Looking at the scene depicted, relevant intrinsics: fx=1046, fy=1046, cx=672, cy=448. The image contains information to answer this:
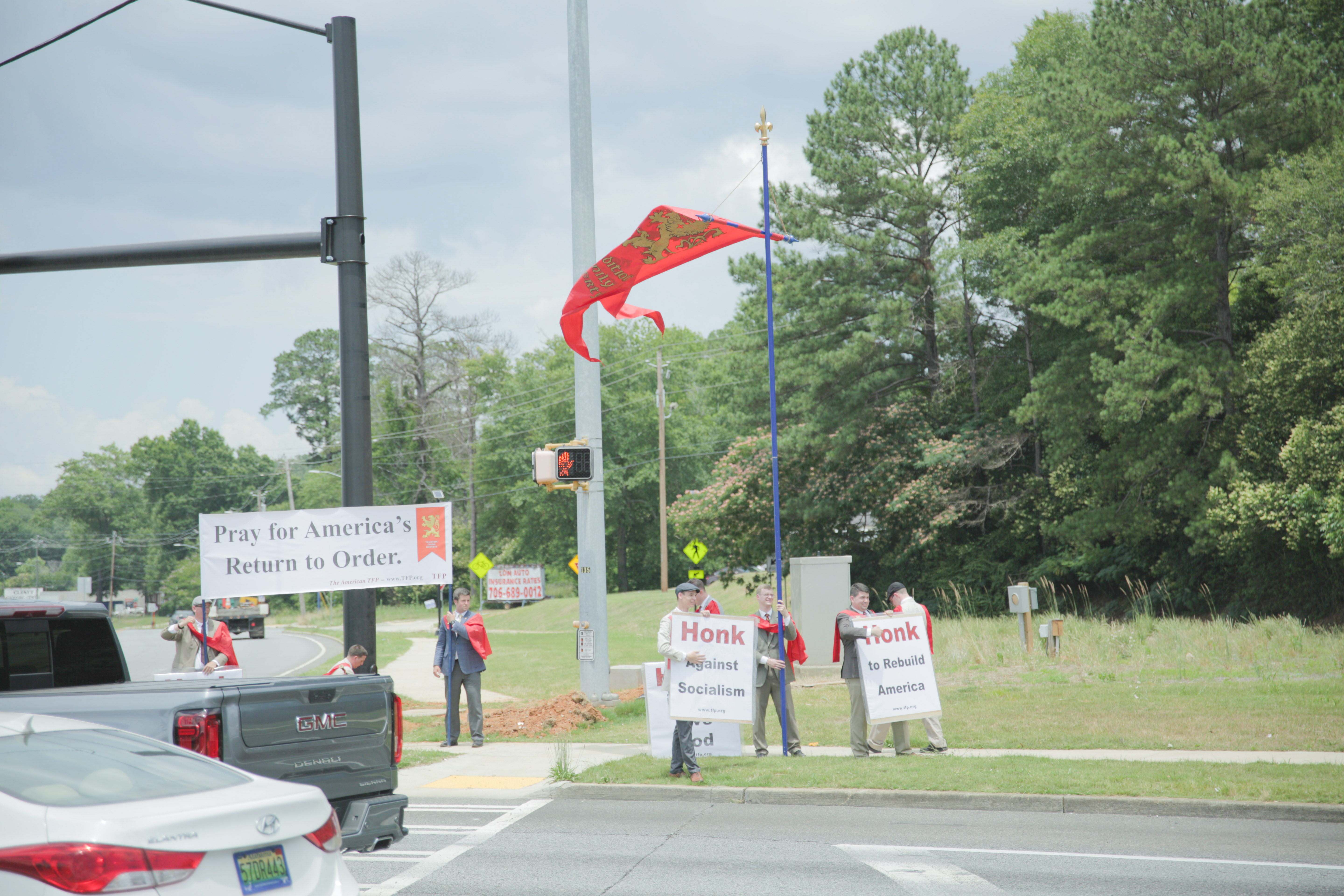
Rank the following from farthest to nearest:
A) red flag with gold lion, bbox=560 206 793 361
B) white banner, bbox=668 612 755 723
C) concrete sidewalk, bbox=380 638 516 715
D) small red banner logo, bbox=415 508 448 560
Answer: concrete sidewalk, bbox=380 638 516 715, red flag with gold lion, bbox=560 206 793 361, white banner, bbox=668 612 755 723, small red banner logo, bbox=415 508 448 560

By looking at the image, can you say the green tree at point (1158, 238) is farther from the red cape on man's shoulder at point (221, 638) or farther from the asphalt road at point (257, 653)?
the asphalt road at point (257, 653)

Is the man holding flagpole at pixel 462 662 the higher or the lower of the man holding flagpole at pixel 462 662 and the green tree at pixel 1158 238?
the lower

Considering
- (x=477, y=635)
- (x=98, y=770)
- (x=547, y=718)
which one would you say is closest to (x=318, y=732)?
(x=98, y=770)

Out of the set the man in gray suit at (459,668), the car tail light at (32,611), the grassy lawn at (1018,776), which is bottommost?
the grassy lawn at (1018,776)

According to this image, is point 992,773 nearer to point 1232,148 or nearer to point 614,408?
point 1232,148

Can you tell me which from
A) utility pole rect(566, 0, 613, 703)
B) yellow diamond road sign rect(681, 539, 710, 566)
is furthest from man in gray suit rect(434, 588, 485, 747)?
yellow diamond road sign rect(681, 539, 710, 566)

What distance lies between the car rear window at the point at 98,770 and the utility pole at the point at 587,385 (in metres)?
10.8

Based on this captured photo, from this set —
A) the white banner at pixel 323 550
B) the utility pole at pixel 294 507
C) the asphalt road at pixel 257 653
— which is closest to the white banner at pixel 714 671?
the white banner at pixel 323 550

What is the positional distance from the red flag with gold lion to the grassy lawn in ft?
19.0

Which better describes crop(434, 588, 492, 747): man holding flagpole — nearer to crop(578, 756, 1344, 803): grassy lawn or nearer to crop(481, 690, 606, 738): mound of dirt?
crop(481, 690, 606, 738): mound of dirt

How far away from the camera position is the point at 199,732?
5.63 metres

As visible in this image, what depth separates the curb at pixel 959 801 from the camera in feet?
28.7

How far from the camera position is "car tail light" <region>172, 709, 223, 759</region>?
5613 mm

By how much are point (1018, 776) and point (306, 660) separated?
31.3 m
